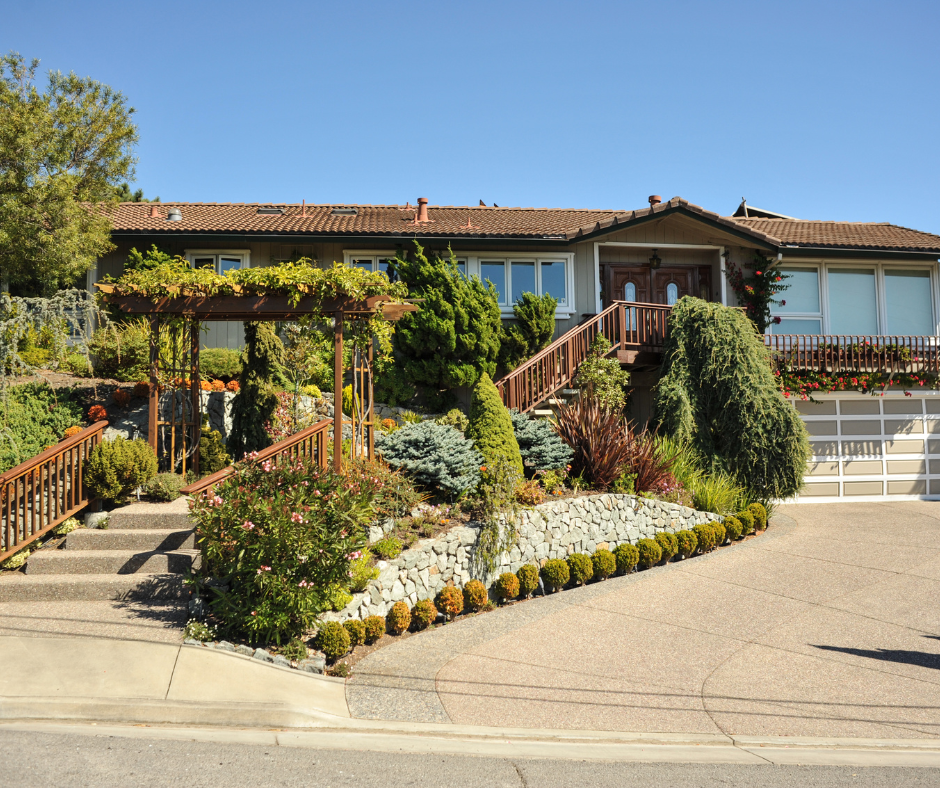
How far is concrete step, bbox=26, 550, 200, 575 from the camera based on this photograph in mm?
7824

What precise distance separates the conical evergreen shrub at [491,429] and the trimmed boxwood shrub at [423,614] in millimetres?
2569

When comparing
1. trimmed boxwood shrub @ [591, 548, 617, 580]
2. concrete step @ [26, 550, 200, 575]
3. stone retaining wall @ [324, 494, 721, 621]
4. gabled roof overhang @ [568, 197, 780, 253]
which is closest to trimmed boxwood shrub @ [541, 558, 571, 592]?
stone retaining wall @ [324, 494, 721, 621]

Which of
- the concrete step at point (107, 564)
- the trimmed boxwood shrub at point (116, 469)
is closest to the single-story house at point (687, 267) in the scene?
the trimmed boxwood shrub at point (116, 469)

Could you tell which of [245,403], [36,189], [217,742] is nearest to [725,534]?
[245,403]

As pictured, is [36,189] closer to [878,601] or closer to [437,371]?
[437,371]

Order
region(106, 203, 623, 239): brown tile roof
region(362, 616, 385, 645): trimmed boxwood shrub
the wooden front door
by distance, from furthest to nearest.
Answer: the wooden front door → region(106, 203, 623, 239): brown tile roof → region(362, 616, 385, 645): trimmed boxwood shrub

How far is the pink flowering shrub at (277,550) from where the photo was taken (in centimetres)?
659

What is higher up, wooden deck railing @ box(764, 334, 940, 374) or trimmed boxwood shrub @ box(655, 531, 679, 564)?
wooden deck railing @ box(764, 334, 940, 374)

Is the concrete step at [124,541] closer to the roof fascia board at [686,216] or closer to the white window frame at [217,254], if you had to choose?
the white window frame at [217,254]

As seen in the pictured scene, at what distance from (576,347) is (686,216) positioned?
4652mm

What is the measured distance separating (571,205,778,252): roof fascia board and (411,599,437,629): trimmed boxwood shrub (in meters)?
9.98

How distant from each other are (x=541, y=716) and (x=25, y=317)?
8317 millimetres

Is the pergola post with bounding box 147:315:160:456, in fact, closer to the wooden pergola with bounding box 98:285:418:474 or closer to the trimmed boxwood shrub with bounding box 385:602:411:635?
the wooden pergola with bounding box 98:285:418:474

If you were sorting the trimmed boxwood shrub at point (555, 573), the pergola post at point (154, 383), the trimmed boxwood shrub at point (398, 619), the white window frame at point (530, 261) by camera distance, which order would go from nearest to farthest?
the trimmed boxwood shrub at point (398, 619) < the trimmed boxwood shrub at point (555, 573) < the pergola post at point (154, 383) < the white window frame at point (530, 261)
